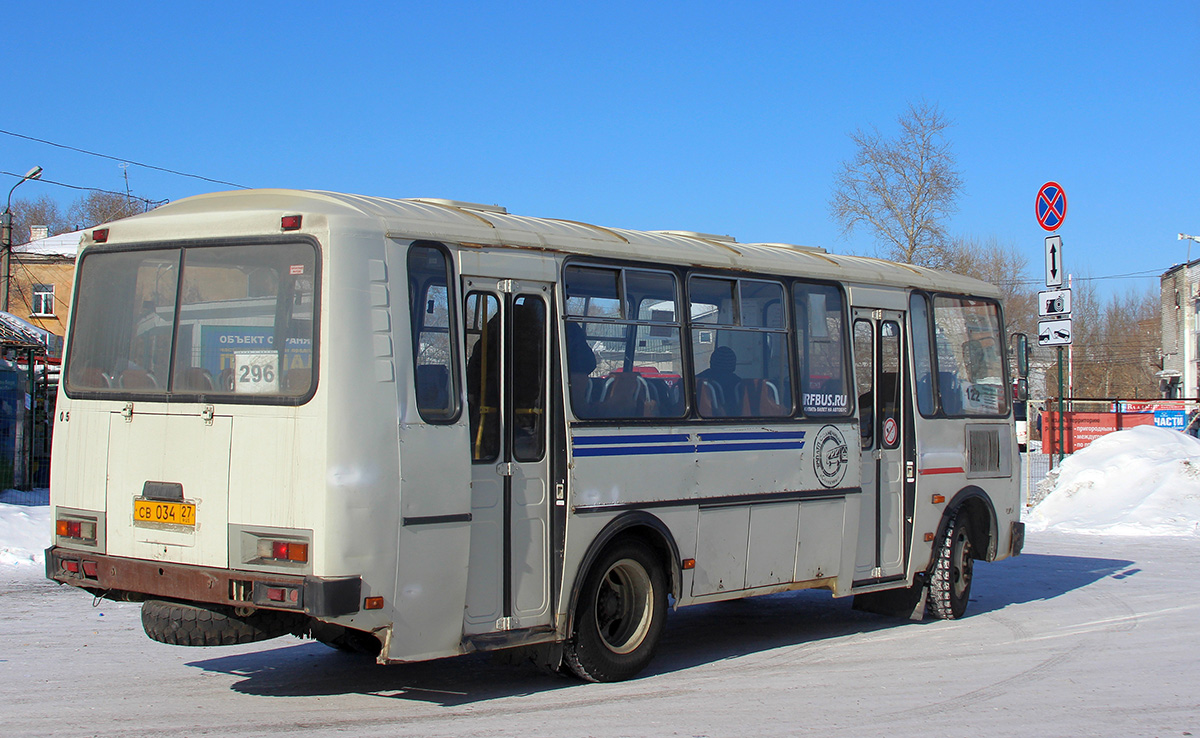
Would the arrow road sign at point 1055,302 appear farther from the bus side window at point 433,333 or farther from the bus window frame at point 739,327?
the bus side window at point 433,333

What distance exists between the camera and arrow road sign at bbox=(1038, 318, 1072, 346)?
18.5m

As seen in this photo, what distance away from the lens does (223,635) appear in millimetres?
6816

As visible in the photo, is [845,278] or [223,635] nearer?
[223,635]

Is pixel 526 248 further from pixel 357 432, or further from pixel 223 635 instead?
pixel 223 635

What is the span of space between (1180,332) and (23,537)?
62.7 meters

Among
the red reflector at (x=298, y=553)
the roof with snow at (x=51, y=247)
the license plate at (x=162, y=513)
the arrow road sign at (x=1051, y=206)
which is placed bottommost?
the red reflector at (x=298, y=553)

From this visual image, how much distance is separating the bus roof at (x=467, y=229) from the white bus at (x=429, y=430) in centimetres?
2

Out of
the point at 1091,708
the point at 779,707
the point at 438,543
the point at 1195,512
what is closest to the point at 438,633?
the point at 438,543

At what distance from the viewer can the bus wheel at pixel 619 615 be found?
7695 millimetres

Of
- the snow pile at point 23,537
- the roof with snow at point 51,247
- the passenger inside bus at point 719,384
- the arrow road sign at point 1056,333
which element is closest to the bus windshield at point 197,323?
the passenger inside bus at point 719,384

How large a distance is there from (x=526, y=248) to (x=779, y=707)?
331 centimetres

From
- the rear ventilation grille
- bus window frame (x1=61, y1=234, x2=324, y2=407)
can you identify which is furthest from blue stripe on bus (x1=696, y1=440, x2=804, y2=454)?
bus window frame (x1=61, y1=234, x2=324, y2=407)

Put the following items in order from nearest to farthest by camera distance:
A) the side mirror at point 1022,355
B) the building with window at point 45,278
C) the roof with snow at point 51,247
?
the side mirror at point 1022,355
the roof with snow at point 51,247
the building with window at point 45,278

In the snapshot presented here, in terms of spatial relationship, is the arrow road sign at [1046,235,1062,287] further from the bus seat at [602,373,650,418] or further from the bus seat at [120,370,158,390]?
the bus seat at [120,370,158,390]
